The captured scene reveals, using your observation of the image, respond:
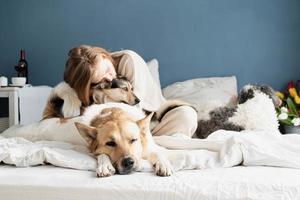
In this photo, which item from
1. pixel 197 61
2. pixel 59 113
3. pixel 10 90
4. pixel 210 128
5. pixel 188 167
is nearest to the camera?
pixel 188 167

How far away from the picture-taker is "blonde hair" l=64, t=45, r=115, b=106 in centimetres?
199

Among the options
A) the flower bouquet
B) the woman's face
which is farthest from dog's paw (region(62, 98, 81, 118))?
the flower bouquet

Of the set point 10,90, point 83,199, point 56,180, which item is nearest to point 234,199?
point 83,199

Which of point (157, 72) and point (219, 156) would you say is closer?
point (219, 156)

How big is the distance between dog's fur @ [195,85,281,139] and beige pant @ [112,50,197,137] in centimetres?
28

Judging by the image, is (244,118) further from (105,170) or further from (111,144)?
(105,170)

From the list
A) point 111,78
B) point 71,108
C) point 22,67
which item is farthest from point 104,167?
point 22,67

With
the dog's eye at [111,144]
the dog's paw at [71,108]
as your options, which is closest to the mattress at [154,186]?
the dog's eye at [111,144]

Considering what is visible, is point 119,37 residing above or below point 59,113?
above

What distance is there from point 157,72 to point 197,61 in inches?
14.1

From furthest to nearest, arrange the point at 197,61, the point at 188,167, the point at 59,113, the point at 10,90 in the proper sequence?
the point at 197,61, the point at 10,90, the point at 59,113, the point at 188,167

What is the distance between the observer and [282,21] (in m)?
3.00

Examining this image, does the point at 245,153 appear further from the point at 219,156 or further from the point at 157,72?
the point at 157,72

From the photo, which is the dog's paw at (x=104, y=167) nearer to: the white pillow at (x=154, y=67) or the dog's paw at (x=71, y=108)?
the dog's paw at (x=71, y=108)
